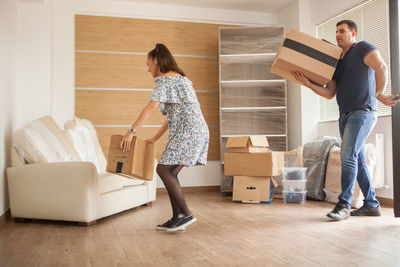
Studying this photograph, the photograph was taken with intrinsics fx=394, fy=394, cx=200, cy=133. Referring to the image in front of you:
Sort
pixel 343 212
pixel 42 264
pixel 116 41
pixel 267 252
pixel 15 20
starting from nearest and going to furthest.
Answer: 1. pixel 42 264
2. pixel 267 252
3. pixel 343 212
4. pixel 15 20
5. pixel 116 41

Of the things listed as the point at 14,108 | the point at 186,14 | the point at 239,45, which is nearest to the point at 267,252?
the point at 14,108

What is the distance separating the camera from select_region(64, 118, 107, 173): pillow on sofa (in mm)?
3674

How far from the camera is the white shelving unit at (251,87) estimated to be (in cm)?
491

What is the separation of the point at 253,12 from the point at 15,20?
299 centimetres

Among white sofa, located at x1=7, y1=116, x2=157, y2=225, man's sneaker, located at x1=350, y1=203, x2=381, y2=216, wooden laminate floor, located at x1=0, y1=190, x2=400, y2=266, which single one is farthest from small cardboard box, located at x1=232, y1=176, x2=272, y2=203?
white sofa, located at x1=7, y1=116, x2=157, y2=225

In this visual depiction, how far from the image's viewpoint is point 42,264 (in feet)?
6.18

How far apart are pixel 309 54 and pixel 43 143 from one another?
2147 mm

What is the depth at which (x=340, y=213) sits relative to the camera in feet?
9.29

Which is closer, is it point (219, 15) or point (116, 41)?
point (116, 41)

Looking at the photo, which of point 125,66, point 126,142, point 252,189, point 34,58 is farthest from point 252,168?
point 34,58

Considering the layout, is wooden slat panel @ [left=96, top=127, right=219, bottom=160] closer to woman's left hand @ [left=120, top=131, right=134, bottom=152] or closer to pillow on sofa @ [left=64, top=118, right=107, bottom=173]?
pillow on sofa @ [left=64, top=118, right=107, bottom=173]

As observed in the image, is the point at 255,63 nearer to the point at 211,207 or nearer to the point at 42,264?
the point at 211,207

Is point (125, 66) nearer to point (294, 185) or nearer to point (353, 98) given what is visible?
point (294, 185)

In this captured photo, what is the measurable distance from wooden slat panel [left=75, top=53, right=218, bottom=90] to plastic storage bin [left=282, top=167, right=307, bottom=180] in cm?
176
